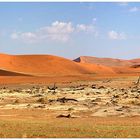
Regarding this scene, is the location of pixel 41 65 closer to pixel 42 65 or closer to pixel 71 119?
pixel 42 65

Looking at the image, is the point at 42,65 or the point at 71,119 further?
the point at 42,65

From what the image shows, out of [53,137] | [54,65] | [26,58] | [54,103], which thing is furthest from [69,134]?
[26,58]

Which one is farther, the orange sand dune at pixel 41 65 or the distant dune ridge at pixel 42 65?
the orange sand dune at pixel 41 65

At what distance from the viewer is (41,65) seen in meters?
112

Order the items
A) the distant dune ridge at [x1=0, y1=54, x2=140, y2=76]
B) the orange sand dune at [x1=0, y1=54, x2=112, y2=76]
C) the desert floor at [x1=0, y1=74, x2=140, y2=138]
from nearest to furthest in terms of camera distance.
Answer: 1. the desert floor at [x1=0, y1=74, x2=140, y2=138]
2. the distant dune ridge at [x1=0, y1=54, x2=140, y2=76]
3. the orange sand dune at [x1=0, y1=54, x2=112, y2=76]

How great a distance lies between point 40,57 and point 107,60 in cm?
8193

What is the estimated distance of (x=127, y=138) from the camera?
14.3 m

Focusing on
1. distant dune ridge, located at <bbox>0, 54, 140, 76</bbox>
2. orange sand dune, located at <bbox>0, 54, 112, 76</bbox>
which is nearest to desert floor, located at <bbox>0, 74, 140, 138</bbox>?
distant dune ridge, located at <bbox>0, 54, 140, 76</bbox>

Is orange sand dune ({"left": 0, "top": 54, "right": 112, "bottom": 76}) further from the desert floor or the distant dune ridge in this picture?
the desert floor

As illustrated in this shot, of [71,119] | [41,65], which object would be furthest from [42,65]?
[71,119]

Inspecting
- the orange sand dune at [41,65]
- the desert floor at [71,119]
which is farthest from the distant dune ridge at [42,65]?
the desert floor at [71,119]

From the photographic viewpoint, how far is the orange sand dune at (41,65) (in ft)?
350

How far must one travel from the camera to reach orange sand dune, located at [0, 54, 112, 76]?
350ft

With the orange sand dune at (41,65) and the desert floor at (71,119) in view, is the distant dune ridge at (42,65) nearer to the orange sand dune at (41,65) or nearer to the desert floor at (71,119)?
the orange sand dune at (41,65)
